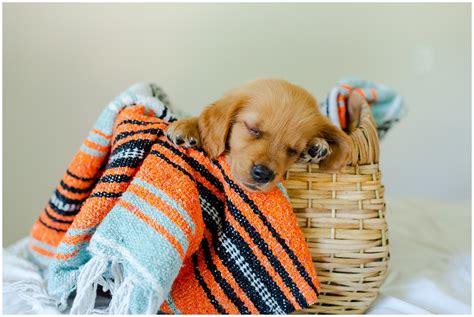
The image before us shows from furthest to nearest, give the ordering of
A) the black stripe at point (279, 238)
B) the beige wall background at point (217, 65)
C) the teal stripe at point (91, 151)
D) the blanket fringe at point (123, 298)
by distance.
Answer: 1. the beige wall background at point (217, 65)
2. the teal stripe at point (91, 151)
3. the black stripe at point (279, 238)
4. the blanket fringe at point (123, 298)

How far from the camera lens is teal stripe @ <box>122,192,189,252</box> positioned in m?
0.84

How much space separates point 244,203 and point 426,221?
1087 millimetres

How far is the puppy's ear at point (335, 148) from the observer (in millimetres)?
974

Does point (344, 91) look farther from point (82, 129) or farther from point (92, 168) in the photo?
point (82, 129)

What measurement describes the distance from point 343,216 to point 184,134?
39cm

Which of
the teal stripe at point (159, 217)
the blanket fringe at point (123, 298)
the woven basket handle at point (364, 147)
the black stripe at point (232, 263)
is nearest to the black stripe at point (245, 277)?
the black stripe at point (232, 263)

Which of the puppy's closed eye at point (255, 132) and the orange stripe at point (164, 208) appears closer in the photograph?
the orange stripe at point (164, 208)

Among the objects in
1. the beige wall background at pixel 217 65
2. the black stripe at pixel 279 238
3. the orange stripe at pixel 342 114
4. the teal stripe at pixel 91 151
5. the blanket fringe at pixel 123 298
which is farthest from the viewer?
the beige wall background at pixel 217 65

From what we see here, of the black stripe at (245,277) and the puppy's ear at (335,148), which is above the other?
the puppy's ear at (335,148)

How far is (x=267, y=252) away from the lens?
0.93 meters


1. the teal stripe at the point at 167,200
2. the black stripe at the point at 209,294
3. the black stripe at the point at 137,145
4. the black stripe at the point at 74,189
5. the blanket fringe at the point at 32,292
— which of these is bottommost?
the blanket fringe at the point at 32,292

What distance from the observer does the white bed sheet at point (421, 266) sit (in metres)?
1.06

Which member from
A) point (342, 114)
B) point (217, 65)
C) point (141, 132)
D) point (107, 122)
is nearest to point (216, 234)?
point (141, 132)

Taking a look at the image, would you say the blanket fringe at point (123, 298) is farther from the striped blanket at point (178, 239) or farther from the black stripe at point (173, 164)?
the black stripe at point (173, 164)
